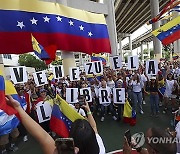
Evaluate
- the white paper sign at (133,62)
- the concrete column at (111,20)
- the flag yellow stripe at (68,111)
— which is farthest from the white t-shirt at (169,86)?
the concrete column at (111,20)

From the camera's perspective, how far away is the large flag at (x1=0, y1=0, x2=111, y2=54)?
15.3 ft

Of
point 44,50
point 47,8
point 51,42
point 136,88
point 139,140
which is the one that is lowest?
point 136,88

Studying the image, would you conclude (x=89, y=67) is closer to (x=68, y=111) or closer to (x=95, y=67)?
(x=95, y=67)

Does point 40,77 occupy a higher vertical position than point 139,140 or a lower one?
higher

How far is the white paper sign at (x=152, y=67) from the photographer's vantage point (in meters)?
8.18

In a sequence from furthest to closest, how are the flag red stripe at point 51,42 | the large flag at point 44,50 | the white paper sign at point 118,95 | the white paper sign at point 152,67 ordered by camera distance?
1. the white paper sign at point 118,95
2. the white paper sign at point 152,67
3. the large flag at point 44,50
4. the flag red stripe at point 51,42

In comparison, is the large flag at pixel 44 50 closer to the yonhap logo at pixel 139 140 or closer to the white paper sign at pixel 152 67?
the yonhap logo at pixel 139 140

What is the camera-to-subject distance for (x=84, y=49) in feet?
19.1

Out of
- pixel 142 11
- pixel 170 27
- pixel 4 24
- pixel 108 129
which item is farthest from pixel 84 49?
pixel 142 11

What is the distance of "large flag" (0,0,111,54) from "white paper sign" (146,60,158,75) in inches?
94.5

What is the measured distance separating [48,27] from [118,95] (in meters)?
4.14

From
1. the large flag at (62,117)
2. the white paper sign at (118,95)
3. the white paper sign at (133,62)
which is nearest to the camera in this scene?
the large flag at (62,117)

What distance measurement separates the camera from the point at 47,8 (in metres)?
5.20

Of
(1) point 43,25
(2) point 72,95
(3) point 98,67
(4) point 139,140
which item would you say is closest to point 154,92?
(3) point 98,67
